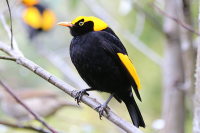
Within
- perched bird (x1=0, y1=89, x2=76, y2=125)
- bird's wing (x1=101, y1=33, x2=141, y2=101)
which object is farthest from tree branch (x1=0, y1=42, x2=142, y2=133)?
perched bird (x1=0, y1=89, x2=76, y2=125)

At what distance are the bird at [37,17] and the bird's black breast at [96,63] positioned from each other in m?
5.11

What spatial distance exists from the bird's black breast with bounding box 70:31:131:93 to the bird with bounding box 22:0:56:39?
5.11 meters

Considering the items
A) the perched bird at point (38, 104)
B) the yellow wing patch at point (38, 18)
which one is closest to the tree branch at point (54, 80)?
the perched bird at point (38, 104)

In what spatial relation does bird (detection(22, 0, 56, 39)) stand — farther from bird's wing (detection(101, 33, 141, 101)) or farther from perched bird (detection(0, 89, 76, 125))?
bird's wing (detection(101, 33, 141, 101))

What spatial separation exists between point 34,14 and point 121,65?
5.79 m

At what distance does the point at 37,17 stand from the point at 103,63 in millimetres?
5879

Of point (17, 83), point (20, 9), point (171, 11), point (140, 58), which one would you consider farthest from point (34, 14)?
point (171, 11)

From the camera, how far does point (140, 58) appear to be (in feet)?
21.2

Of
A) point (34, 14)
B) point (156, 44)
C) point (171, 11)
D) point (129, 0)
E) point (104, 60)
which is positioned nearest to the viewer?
point (104, 60)

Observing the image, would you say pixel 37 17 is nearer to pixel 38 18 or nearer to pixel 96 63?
pixel 38 18

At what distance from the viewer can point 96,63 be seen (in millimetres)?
2369

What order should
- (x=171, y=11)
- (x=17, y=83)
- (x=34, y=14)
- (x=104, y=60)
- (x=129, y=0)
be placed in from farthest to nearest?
(x=34, y=14), (x=17, y=83), (x=129, y=0), (x=171, y=11), (x=104, y=60)

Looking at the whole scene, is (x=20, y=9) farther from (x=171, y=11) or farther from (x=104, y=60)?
(x=104, y=60)

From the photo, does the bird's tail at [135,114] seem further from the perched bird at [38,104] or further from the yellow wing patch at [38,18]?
the yellow wing patch at [38,18]
